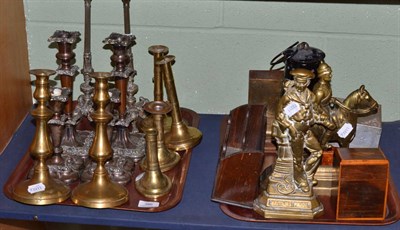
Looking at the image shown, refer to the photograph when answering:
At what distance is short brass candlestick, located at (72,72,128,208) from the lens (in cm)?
166

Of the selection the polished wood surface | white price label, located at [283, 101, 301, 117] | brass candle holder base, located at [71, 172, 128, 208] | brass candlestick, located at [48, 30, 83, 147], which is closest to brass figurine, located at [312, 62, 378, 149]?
white price label, located at [283, 101, 301, 117]

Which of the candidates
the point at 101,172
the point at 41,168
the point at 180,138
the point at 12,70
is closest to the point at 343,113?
the point at 180,138

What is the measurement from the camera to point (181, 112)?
81.9 inches

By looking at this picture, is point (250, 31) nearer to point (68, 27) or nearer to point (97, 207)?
point (68, 27)

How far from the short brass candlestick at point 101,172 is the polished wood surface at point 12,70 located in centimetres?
33

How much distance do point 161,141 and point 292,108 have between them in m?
0.34

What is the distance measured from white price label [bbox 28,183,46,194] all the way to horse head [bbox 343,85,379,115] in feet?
2.19

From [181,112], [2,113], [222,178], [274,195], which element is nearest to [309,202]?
[274,195]

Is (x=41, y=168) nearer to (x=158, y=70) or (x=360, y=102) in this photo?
(x=158, y=70)

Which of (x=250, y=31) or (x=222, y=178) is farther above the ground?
(x=250, y=31)

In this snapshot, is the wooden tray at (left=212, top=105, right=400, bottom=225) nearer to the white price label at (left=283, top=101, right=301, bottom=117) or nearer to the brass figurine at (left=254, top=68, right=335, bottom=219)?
the brass figurine at (left=254, top=68, right=335, bottom=219)

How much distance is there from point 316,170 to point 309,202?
9 cm

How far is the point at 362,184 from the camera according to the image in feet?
5.30

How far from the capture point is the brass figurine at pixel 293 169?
1.60 metres
